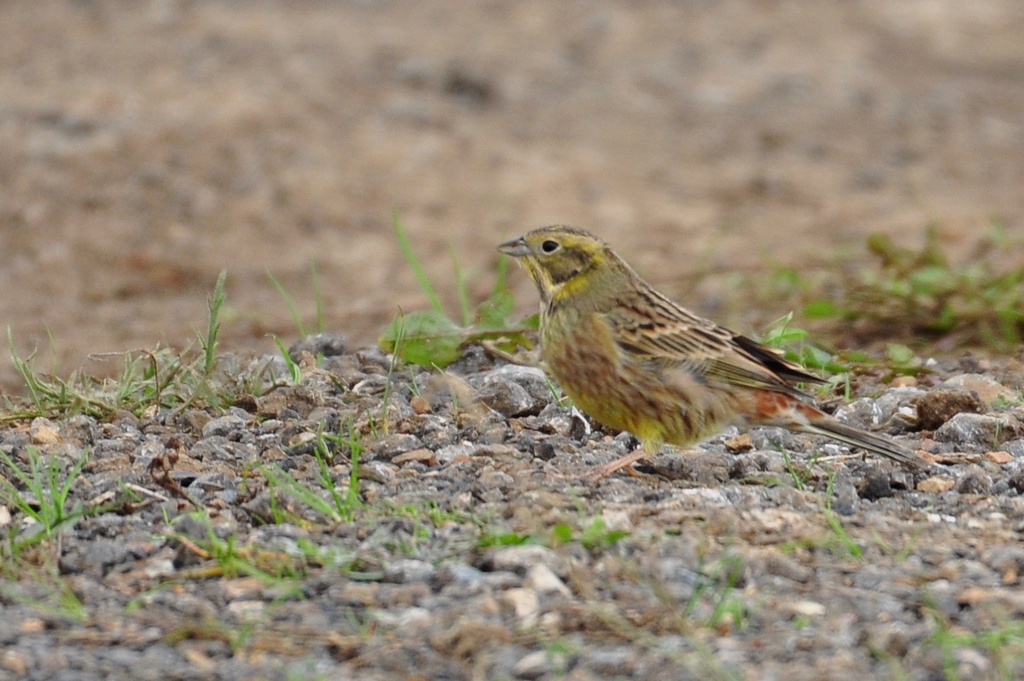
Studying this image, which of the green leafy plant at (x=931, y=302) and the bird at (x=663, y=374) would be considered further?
the green leafy plant at (x=931, y=302)

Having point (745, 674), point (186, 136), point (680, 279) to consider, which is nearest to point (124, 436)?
point (745, 674)

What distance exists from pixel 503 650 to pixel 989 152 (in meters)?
10.4

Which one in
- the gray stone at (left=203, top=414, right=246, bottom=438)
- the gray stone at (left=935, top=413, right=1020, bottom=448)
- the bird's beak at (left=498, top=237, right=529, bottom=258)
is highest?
the bird's beak at (left=498, top=237, right=529, bottom=258)

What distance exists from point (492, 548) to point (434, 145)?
8346 millimetres

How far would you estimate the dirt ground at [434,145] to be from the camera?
10.5m

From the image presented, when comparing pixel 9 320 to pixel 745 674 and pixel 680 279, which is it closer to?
pixel 680 279

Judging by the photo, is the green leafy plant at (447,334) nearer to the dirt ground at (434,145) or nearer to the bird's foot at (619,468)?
the bird's foot at (619,468)

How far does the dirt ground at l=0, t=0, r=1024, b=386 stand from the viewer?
34.3ft

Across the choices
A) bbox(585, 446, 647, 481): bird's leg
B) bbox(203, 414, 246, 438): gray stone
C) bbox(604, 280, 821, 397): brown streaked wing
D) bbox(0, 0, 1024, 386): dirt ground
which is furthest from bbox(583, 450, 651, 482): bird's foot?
bbox(0, 0, 1024, 386): dirt ground

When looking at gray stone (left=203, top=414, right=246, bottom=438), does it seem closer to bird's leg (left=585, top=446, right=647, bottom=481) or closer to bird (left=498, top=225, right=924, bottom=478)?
bird (left=498, top=225, right=924, bottom=478)

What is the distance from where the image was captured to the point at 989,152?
13.1 meters

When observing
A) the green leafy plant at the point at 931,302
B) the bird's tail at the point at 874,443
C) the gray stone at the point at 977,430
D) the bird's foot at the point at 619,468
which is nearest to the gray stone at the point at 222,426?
the bird's foot at the point at 619,468

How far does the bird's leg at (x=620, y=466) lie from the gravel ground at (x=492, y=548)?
37 millimetres

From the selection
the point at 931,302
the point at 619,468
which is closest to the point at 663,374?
the point at 619,468
